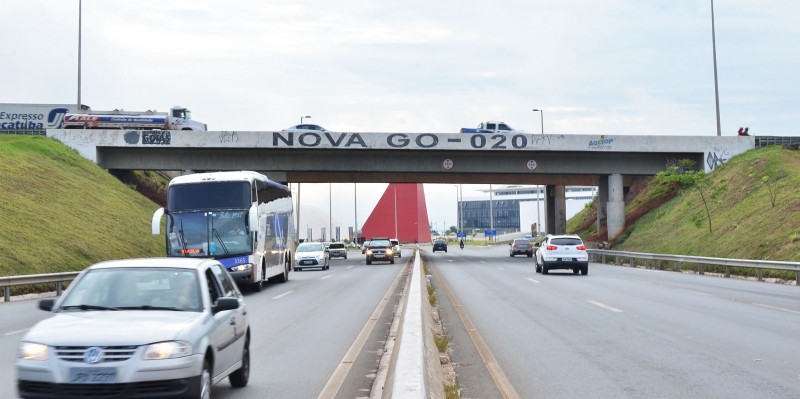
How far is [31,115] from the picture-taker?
6800 cm

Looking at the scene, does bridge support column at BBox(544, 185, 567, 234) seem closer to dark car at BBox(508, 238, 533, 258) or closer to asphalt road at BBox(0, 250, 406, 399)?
dark car at BBox(508, 238, 533, 258)

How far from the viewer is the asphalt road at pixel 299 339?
32.4 ft

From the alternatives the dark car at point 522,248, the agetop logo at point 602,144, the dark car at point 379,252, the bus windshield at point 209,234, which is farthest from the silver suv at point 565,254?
the dark car at point 522,248

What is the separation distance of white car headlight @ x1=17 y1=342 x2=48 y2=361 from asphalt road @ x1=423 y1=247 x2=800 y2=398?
4.15m

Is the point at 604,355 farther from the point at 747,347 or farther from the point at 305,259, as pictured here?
the point at 305,259

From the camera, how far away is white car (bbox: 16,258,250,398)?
715 cm

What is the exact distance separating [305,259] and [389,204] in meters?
88.8

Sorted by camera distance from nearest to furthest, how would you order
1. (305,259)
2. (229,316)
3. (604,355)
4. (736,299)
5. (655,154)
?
(229,316), (604,355), (736,299), (305,259), (655,154)

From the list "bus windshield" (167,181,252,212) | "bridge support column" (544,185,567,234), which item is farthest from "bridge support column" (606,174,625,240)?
"bus windshield" (167,181,252,212)

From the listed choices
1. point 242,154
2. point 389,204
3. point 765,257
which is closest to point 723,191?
point 765,257

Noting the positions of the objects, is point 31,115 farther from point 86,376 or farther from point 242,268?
point 86,376

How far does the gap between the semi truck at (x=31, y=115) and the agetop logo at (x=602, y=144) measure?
3878 cm

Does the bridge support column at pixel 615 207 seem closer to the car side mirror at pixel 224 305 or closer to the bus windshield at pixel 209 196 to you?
the bus windshield at pixel 209 196

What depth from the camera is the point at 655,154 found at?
56750mm
